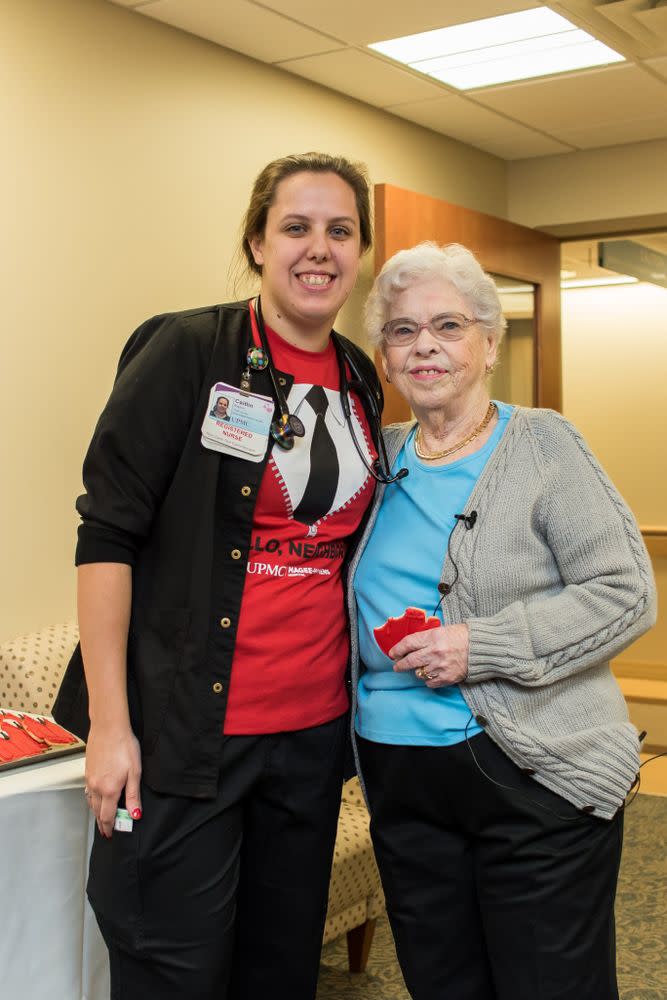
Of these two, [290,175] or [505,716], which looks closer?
[505,716]

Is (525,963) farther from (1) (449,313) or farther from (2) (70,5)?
(2) (70,5)

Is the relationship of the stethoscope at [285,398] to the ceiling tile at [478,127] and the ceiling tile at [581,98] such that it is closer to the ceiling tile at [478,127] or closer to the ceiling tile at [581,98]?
the ceiling tile at [581,98]

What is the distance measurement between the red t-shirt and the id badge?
0.04 metres

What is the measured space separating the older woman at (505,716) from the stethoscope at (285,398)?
117 millimetres

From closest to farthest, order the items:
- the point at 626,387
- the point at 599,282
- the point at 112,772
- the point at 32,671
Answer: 1. the point at 112,772
2. the point at 32,671
3. the point at 626,387
4. the point at 599,282

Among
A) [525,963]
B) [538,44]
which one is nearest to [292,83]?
[538,44]

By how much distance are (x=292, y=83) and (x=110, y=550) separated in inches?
110

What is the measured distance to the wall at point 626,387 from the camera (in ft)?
24.2

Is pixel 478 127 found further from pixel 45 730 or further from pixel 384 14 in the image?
pixel 45 730

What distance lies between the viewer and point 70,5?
3115 mm

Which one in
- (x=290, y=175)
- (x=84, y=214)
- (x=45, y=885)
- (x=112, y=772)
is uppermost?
(x=84, y=214)

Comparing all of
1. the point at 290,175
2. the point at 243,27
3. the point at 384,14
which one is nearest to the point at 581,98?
the point at 384,14

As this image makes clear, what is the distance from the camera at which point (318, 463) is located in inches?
71.5

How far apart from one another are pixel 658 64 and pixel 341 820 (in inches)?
107
